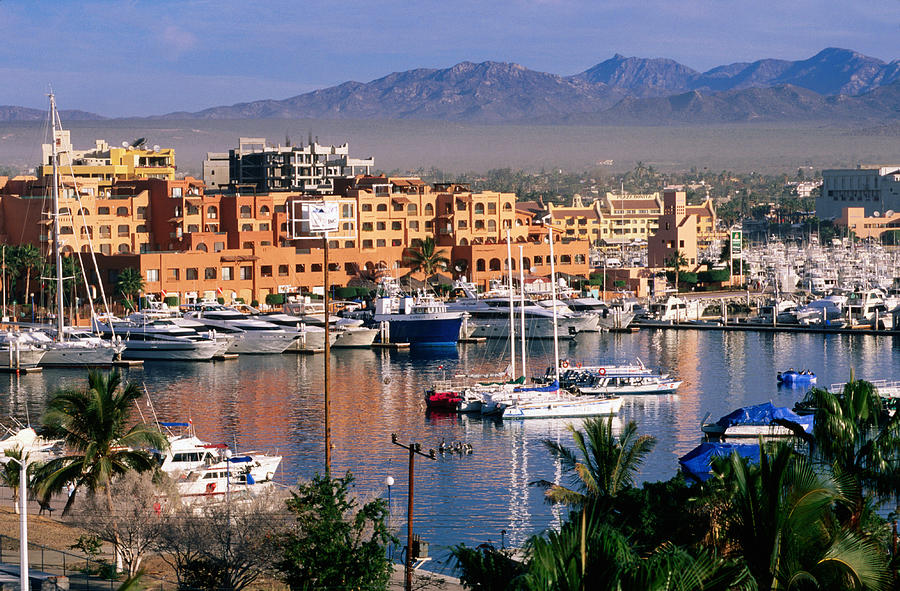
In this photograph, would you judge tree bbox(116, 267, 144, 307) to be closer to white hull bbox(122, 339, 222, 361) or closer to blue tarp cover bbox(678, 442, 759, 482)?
white hull bbox(122, 339, 222, 361)

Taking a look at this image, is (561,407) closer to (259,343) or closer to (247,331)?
(259,343)

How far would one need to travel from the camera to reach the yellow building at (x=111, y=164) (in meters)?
87.2

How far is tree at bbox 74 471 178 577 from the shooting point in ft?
69.2

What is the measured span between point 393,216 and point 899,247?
185ft

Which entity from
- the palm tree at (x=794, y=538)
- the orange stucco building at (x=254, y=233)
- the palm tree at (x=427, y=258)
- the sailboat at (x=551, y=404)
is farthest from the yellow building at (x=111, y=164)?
the palm tree at (x=794, y=538)

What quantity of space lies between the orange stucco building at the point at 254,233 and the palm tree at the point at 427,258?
0.46 m

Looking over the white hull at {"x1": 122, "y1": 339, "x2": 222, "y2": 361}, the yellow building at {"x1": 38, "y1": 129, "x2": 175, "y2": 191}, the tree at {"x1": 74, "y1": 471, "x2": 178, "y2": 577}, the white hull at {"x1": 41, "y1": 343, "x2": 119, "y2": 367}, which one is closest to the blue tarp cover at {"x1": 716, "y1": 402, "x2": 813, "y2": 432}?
the tree at {"x1": 74, "y1": 471, "x2": 178, "y2": 577}

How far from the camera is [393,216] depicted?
8169 centimetres

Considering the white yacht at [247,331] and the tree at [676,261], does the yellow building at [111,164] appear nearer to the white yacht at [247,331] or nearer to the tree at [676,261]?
the white yacht at [247,331]

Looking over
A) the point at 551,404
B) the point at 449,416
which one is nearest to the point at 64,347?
the point at 449,416

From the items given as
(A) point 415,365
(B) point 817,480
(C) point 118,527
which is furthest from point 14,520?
(A) point 415,365

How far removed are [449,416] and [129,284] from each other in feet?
97.2

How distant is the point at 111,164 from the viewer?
9244cm

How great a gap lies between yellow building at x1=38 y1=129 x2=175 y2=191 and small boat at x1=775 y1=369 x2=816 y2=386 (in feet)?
152
